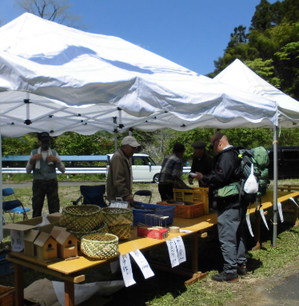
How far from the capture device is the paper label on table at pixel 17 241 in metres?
2.96

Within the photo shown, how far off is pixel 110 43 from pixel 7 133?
3.04 m

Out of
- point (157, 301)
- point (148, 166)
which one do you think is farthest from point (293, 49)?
point (157, 301)

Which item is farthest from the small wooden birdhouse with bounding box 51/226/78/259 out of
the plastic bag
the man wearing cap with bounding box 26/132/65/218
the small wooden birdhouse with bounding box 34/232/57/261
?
the man wearing cap with bounding box 26/132/65/218

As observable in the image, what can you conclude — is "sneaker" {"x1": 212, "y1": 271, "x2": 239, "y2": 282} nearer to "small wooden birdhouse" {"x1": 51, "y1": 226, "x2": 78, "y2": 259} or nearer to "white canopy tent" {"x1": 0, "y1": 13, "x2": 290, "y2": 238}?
"white canopy tent" {"x1": 0, "y1": 13, "x2": 290, "y2": 238}

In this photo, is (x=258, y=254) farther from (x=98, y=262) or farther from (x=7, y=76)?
(x=7, y=76)

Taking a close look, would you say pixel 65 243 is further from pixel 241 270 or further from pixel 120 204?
pixel 241 270

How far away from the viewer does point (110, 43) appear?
4926 mm

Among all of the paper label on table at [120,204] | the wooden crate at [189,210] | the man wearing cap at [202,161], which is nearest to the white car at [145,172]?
the man wearing cap at [202,161]

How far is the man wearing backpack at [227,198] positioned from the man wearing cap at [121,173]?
965mm

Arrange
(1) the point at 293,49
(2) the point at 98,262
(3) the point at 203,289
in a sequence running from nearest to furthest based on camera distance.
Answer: (2) the point at 98,262, (3) the point at 203,289, (1) the point at 293,49

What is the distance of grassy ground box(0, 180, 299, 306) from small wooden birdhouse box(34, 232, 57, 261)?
1.19m

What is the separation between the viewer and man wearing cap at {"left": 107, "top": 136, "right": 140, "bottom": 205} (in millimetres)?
4137

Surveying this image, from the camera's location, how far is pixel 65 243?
2705 millimetres

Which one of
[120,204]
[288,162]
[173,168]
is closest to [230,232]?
[120,204]
